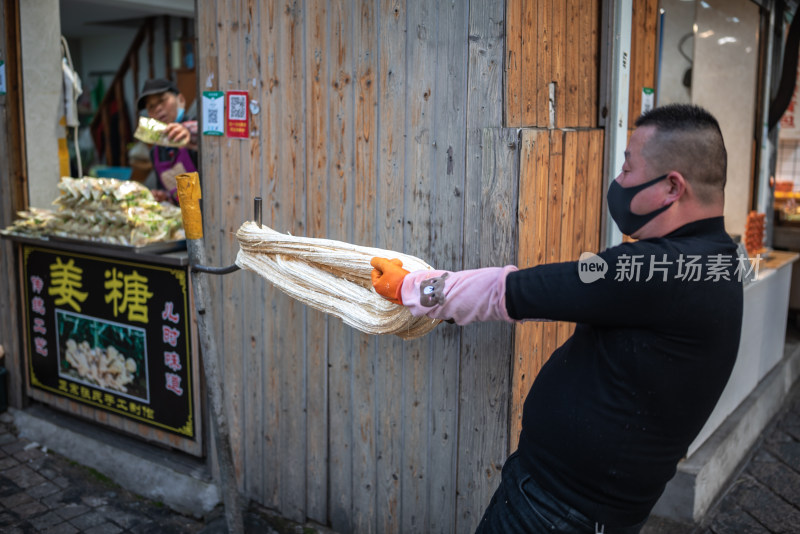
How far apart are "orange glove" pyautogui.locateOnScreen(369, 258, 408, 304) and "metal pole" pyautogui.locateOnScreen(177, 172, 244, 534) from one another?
3.71 ft

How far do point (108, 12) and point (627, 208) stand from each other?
31.3 ft

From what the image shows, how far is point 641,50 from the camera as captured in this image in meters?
4.06

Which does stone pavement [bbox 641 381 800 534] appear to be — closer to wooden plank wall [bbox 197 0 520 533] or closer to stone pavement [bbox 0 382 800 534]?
stone pavement [bbox 0 382 800 534]

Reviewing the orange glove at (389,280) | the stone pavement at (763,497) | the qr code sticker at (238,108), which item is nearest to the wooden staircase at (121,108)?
the qr code sticker at (238,108)

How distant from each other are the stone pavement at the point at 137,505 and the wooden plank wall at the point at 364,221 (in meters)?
0.52

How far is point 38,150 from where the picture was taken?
17.8 feet

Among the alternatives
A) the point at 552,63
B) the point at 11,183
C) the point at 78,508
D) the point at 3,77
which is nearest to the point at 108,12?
the point at 3,77

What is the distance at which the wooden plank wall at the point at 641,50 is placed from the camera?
395 centimetres

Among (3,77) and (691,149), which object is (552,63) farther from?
(3,77)

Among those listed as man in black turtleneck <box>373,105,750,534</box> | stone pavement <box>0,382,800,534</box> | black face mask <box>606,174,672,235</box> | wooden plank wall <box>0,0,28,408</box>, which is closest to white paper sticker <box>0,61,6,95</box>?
wooden plank wall <box>0,0,28,408</box>

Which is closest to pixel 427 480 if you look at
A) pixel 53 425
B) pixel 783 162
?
pixel 53 425

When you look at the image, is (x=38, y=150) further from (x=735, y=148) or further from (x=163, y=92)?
(x=735, y=148)

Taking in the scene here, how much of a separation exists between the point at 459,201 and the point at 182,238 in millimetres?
2225

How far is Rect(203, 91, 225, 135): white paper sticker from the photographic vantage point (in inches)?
157
